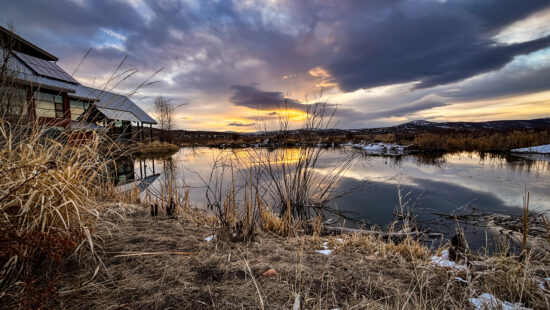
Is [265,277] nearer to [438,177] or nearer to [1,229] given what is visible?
[1,229]

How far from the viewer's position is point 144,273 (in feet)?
5.10

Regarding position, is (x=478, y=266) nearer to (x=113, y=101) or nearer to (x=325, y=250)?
(x=325, y=250)

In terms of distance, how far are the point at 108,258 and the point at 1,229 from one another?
64 centimetres

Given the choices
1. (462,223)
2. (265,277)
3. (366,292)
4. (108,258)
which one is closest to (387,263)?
(366,292)

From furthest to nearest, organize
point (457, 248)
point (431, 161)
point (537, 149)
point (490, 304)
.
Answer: point (537, 149) → point (431, 161) → point (457, 248) → point (490, 304)

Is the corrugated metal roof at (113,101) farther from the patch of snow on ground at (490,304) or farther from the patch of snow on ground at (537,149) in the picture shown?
the patch of snow on ground at (537,149)

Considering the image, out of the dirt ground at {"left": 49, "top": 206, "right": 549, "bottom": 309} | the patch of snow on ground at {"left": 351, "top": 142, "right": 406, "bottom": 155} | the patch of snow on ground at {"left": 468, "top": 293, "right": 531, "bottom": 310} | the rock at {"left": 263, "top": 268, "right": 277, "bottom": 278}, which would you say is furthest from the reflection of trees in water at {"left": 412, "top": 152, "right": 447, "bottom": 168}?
the rock at {"left": 263, "top": 268, "right": 277, "bottom": 278}

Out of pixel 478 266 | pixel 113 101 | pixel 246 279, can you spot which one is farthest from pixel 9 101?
pixel 478 266

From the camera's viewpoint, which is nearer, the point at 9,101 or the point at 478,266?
the point at 478,266

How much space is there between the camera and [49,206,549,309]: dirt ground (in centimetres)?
130

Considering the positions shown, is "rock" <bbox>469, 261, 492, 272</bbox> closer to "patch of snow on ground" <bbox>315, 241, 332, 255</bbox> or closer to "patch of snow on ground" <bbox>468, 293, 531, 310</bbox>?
"patch of snow on ground" <bbox>468, 293, 531, 310</bbox>

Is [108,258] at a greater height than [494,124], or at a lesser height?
lesser

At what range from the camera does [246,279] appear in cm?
155

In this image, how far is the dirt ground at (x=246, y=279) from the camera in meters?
1.30
